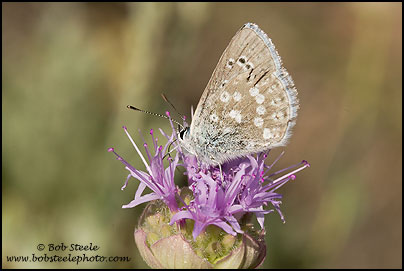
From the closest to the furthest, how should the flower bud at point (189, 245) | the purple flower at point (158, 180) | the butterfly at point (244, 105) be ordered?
the flower bud at point (189, 245)
the purple flower at point (158, 180)
the butterfly at point (244, 105)

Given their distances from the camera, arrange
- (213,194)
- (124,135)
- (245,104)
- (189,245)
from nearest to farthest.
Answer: (189,245)
(213,194)
(245,104)
(124,135)

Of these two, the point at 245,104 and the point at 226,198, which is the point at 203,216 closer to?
the point at 226,198

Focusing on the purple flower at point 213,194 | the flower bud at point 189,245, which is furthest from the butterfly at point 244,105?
the flower bud at point 189,245

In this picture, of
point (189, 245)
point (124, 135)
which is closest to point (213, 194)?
point (189, 245)

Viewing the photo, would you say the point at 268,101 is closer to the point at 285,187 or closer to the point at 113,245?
the point at 113,245

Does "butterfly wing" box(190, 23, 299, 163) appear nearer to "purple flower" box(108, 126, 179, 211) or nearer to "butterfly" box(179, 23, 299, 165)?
"butterfly" box(179, 23, 299, 165)

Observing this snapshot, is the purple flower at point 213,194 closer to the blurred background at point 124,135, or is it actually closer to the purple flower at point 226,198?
the purple flower at point 226,198

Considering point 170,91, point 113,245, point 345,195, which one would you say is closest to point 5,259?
point 113,245
